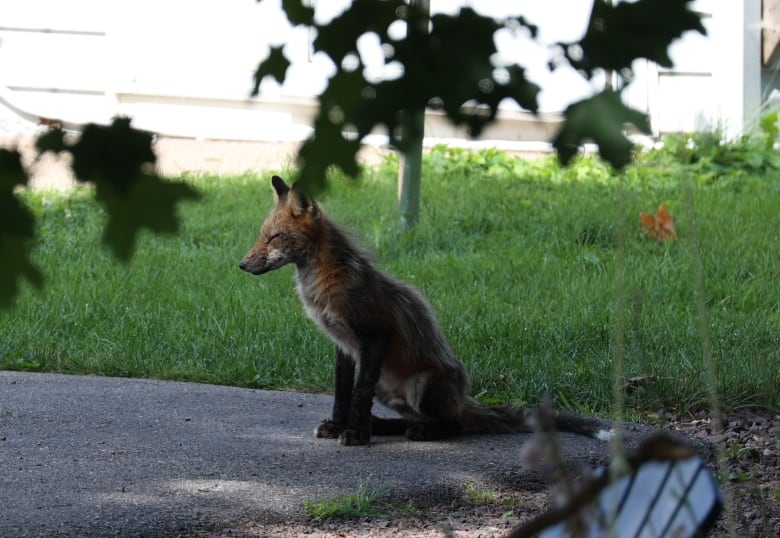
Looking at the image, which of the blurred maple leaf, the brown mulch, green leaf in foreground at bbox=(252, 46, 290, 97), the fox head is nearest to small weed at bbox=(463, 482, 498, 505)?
the brown mulch

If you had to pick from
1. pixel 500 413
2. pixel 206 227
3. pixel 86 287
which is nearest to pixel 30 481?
pixel 500 413

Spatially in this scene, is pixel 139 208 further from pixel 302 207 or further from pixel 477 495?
pixel 302 207

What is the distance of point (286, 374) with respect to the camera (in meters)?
6.88

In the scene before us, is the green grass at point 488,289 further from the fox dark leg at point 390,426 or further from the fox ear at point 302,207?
the fox ear at point 302,207

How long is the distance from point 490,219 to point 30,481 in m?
5.82

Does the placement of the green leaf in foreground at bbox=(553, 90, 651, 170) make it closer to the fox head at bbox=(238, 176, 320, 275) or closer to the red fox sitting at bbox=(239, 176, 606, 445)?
the red fox sitting at bbox=(239, 176, 606, 445)

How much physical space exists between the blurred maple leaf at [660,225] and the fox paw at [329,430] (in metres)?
4.51

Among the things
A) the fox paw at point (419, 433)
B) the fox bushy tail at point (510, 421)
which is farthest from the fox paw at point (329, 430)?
the fox bushy tail at point (510, 421)

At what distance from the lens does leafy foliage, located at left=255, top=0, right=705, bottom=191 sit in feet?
6.54

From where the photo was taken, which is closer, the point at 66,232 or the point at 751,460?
the point at 751,460

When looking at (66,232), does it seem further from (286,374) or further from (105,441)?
(105,441)

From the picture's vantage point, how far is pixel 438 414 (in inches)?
217

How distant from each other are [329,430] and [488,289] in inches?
118

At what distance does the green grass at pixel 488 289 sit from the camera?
6.69 m
